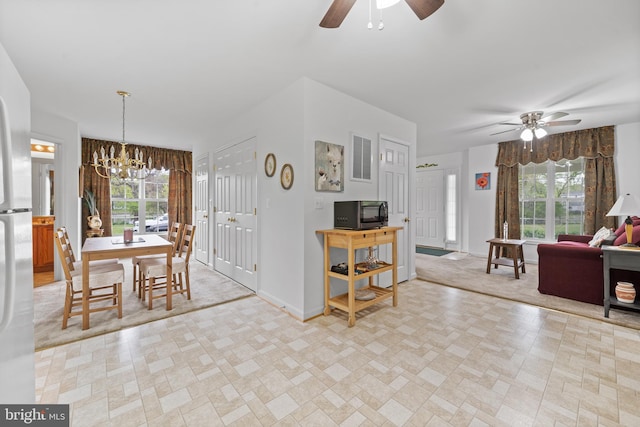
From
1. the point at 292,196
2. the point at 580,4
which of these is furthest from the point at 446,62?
the point at 292,196

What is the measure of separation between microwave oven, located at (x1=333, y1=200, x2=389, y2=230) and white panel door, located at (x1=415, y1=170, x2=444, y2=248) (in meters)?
4.16

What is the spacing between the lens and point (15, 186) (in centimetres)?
103

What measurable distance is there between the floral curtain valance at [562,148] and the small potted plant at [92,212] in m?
7.95

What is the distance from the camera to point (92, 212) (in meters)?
5.15

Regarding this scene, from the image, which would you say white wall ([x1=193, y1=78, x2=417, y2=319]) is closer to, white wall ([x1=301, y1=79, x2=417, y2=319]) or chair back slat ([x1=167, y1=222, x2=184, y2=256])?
white wall ([x1=301, y1=79, x2=417, y2=319])

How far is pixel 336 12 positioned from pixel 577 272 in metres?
3.87

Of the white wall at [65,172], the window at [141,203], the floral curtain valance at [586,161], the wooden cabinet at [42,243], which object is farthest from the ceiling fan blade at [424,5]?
the window at [141,203]

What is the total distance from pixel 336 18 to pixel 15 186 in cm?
164

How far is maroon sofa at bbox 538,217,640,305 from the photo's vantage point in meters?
3.04

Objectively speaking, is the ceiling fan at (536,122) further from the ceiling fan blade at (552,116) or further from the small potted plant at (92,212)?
the small potted plant at (92,212)

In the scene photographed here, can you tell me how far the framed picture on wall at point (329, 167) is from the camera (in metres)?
2.78

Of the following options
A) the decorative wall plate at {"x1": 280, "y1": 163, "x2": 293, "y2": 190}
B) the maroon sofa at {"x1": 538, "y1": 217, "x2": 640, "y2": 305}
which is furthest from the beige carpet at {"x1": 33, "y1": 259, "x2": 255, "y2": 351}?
the maroon sofa at {"x1": 538, "y1": 217, "x2": 640, "y2": 305}

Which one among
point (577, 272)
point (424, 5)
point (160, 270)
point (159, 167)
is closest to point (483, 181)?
point (577, 272)

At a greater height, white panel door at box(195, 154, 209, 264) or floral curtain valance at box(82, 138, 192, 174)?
floral curtain valance at box(82, 138, 192, 174)
